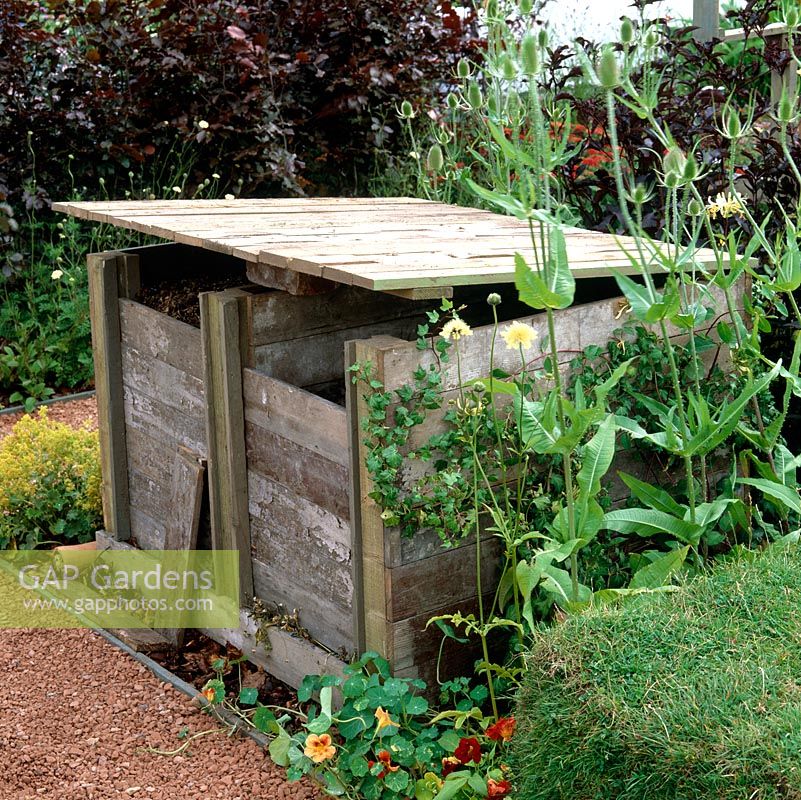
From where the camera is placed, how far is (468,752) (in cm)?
259

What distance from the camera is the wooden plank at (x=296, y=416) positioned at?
9.42 feet

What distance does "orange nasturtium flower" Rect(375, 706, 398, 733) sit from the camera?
104 inches

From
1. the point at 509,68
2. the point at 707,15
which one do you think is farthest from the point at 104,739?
the point at 707,15

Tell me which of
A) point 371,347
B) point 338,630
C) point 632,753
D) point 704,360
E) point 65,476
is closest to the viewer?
point 632,753

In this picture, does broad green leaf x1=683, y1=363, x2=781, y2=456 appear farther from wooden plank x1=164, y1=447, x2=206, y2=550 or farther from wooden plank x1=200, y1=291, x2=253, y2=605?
wooden plank x1=164, y1=447, x2=206, y2=550

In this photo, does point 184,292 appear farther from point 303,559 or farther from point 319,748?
point 319,748

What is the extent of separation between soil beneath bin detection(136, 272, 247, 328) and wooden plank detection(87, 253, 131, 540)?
0.12 meters

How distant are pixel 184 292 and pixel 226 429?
0.78 meters

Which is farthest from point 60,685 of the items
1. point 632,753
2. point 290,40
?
point 290,40

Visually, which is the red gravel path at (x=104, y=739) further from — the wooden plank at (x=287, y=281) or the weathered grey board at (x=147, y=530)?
the wooden plank at (x=287, y=281)

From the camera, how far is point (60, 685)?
11.1 feet

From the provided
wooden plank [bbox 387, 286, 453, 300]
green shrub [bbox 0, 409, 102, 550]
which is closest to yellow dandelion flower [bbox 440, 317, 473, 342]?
wooden plank [bbox 387, 286, 453, 300]

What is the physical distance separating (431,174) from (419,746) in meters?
4.49

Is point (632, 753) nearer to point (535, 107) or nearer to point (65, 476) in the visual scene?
point (535, 107)
